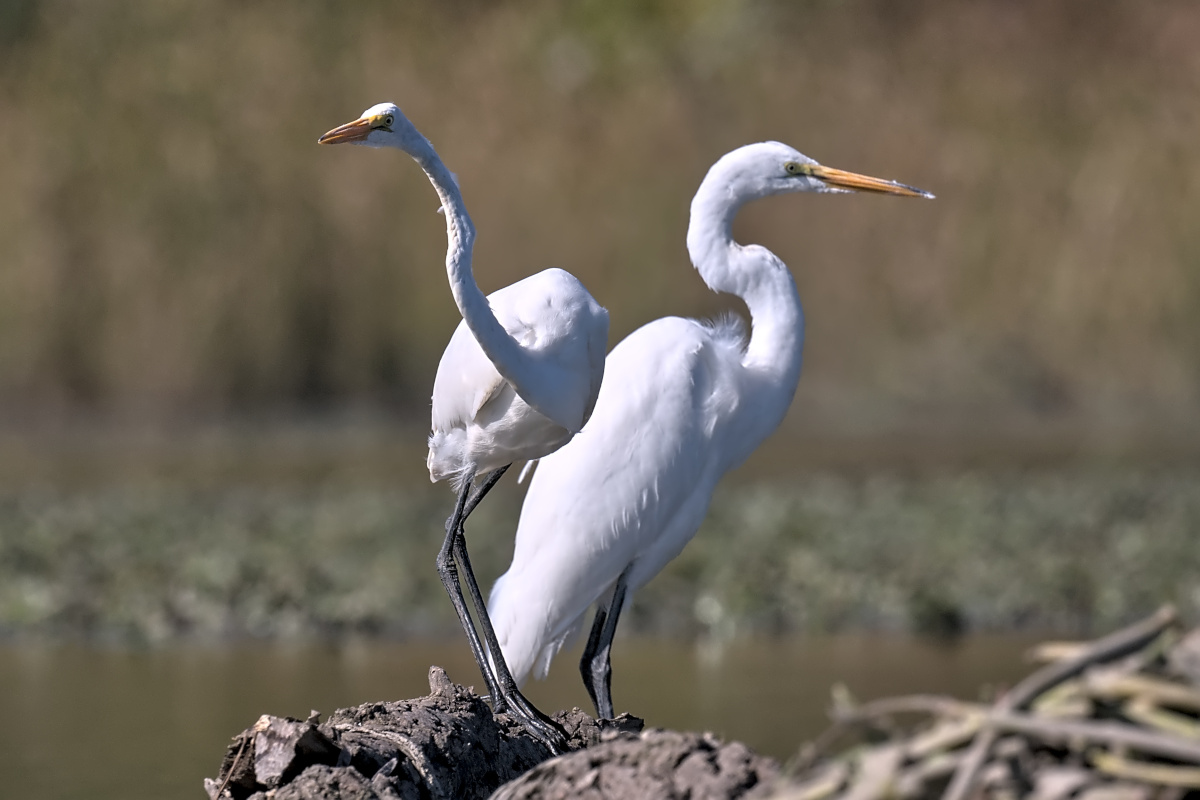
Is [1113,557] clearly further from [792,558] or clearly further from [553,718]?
[553,718]

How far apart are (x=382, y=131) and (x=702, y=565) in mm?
4755

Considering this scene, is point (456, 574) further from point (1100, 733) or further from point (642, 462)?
point (1100, 733)

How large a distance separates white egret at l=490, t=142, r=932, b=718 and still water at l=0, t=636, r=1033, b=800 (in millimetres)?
840

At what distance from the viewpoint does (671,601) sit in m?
7.76

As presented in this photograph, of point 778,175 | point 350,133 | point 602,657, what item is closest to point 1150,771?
point 350,133

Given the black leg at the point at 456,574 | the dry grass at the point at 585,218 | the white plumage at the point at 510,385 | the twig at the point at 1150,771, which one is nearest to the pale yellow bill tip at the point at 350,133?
the white plumage at the point at 510,385

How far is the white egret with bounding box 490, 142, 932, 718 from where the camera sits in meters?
4.65

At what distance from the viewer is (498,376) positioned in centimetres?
403

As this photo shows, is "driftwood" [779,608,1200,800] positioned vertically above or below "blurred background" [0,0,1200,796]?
below

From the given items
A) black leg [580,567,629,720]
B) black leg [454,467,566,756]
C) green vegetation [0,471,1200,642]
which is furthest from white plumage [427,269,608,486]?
green vegetation [0,471,1200,642]

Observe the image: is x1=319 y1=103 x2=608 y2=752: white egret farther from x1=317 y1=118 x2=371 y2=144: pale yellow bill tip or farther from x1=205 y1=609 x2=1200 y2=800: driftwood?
x1=205 y1=609 x2=1200 y2=800: driftwood

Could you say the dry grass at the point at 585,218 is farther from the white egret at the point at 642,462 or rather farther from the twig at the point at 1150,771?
the twig at the point at 1150,771

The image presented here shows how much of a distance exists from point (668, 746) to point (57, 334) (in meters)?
13.9

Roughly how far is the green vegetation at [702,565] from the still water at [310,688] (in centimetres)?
23
